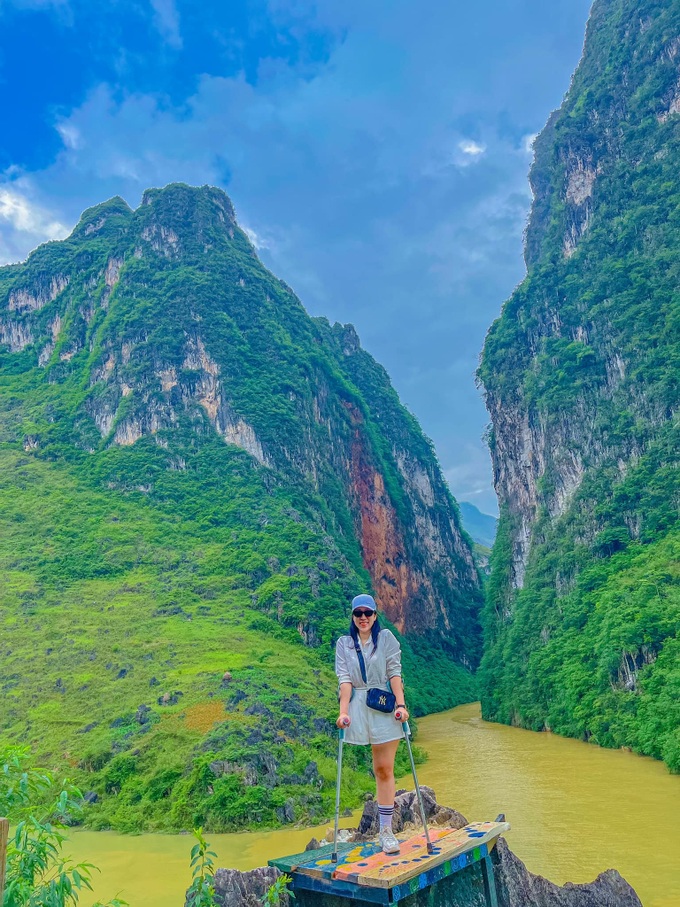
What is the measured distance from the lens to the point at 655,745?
20.5 metres

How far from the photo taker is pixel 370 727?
392 centimetres

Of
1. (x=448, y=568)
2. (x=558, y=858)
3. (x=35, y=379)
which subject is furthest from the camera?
(x=448, y=568)

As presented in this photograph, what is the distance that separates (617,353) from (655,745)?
24841 mm

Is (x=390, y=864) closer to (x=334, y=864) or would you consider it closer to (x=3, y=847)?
(x=334, y=864)

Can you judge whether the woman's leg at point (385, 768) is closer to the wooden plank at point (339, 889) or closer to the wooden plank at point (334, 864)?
the wooden plank at point (334, 864)

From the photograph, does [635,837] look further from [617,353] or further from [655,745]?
[617,353]

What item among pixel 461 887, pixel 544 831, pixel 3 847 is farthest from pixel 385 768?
pixel 544 831

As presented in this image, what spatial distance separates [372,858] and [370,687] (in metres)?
0.90

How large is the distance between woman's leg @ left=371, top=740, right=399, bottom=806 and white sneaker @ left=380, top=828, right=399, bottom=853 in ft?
0.59

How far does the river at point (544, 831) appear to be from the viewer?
10.8 m

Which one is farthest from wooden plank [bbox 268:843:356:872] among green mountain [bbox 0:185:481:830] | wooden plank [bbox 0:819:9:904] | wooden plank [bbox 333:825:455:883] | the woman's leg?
green mountain [bbox 0:185:481:830]

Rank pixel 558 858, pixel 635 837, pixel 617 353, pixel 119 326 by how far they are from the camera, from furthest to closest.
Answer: pixel 119 326 → pixel 617 353 → pixel 635 837 → pixel 558 858

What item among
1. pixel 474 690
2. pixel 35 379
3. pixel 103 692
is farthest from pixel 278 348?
pixel 103 692

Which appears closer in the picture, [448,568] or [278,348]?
[278,348]
